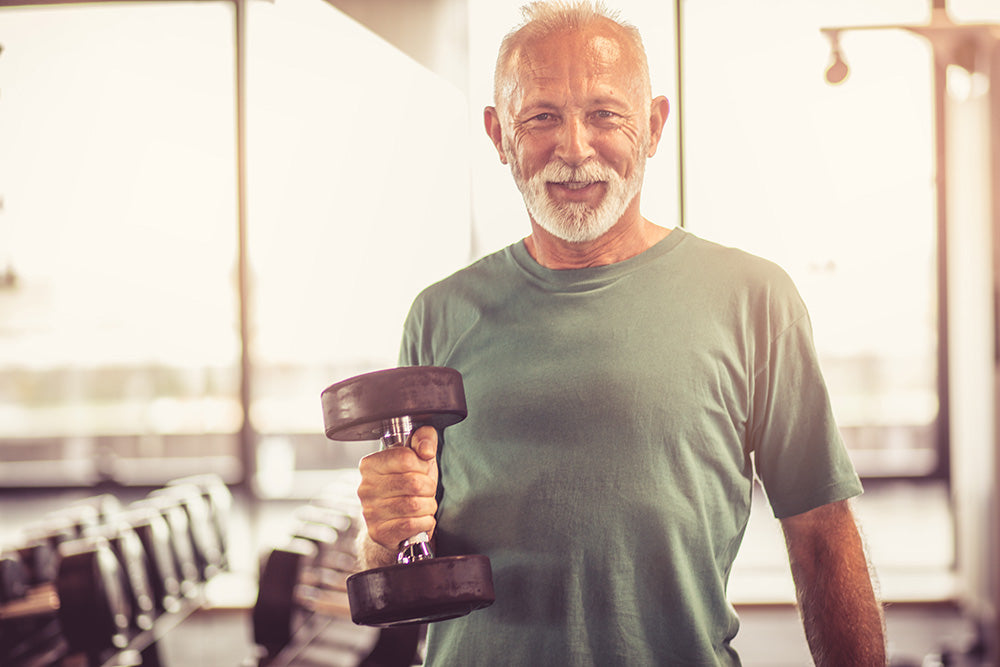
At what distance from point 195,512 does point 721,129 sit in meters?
3.19

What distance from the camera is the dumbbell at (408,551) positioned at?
954 mm

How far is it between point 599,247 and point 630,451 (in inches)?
11.5

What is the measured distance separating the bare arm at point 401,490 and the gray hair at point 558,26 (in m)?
0.50

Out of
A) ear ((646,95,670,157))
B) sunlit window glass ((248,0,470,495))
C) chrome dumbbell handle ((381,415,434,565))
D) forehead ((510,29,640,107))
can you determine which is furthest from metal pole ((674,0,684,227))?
chrome dumbbell handle ((381,415,434,565))

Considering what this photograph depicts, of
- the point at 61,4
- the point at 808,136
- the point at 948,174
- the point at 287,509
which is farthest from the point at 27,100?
the point at 948,174

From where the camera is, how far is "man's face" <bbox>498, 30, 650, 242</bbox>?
1.05 m

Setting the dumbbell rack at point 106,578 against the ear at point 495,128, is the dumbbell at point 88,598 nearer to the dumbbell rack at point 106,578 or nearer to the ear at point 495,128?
the dumbbell rack at point 106,578

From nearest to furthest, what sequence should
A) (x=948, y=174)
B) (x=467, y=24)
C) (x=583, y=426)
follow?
(x=583, y=426), (x=467, y=24), (x=948, y=174)

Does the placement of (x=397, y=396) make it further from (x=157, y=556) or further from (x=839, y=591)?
(x=157, y=556)

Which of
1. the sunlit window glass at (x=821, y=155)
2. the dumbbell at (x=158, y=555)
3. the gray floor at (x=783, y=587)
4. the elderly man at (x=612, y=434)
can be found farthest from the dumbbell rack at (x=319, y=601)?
the sunlit window glass at (x=821, y=155)

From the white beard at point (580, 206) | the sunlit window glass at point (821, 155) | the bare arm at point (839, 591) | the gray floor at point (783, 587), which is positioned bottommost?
the gray floor at point (783, 587)

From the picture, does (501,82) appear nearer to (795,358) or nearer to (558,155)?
(558,155)

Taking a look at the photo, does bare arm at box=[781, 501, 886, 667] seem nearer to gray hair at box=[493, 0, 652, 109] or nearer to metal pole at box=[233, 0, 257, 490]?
gray hair at box=[493, 0, 652, 109]

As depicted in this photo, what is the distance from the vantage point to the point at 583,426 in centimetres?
103
